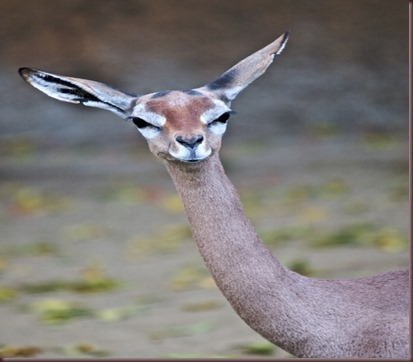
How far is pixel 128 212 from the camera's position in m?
9.98

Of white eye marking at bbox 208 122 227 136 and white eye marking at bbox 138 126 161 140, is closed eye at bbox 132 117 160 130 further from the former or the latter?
white eye marking at bbox 208 122 227 136

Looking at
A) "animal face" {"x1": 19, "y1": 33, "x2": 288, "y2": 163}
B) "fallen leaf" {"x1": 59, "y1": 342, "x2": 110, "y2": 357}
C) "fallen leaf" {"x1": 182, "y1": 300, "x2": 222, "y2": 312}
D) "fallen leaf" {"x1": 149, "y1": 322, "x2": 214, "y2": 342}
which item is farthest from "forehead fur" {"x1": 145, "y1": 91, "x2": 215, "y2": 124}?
"fallen leaf" {"x1": 182, "y1": 300, "x2": 222, "y2": 312}

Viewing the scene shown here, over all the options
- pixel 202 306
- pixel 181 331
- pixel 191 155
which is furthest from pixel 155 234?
pixel 191 155

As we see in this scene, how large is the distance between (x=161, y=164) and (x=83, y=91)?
7521 millimetres

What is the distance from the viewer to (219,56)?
12906 mm

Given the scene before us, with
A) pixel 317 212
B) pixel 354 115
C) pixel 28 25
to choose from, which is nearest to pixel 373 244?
pixel 317 212

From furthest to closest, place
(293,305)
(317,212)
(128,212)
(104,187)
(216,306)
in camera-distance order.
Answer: (104,187), (128,212), (317,212), (216,306), (293,305)

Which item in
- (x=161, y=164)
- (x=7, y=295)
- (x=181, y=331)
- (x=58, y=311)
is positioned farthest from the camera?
(x=161, y=164)

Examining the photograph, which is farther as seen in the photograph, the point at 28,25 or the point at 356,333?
the point at 28,25

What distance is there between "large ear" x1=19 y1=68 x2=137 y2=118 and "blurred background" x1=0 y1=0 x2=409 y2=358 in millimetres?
2053

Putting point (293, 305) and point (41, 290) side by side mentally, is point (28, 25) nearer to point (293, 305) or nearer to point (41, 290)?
point (41, 290)

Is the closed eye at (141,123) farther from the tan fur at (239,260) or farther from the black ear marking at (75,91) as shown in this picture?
the black ear marking at (75,91)

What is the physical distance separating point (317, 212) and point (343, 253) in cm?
161

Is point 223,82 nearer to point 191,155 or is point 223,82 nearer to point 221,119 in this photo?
point 221,119
